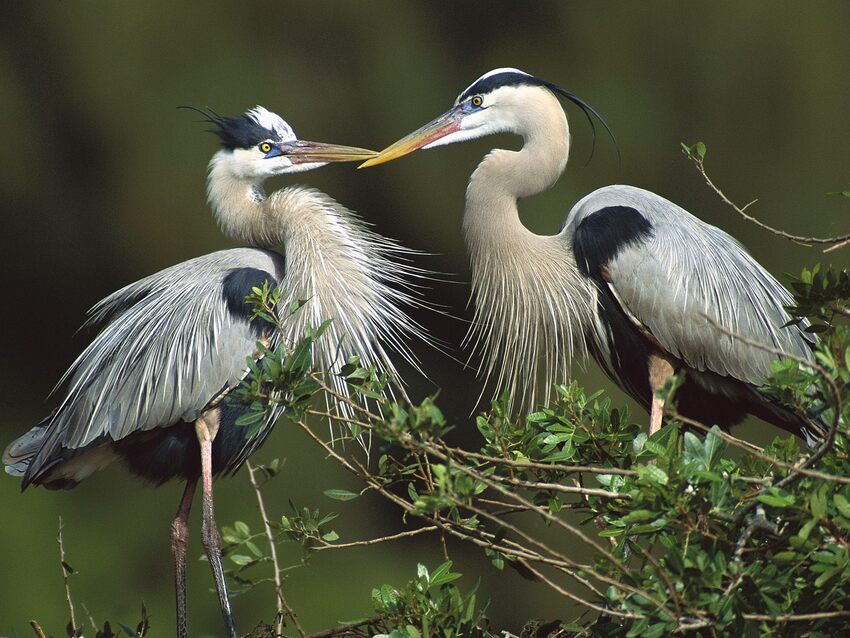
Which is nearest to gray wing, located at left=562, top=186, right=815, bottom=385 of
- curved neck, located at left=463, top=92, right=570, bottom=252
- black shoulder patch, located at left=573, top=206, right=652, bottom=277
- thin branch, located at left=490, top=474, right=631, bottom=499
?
Result: black shoulder patch, located at left=573, top=206, right=652, bottom=277

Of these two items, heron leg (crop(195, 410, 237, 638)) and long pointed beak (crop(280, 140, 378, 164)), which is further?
long pointed beak (crop(280, 140, 378, 164))

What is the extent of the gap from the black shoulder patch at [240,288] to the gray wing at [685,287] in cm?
79

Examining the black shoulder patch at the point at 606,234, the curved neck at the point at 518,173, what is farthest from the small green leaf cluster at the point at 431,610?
the curved neck at the point at 518,173

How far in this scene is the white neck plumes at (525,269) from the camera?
3.03 m

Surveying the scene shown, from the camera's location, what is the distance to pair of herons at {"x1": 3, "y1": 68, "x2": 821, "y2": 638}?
2.90 metres

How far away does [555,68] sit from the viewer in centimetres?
580

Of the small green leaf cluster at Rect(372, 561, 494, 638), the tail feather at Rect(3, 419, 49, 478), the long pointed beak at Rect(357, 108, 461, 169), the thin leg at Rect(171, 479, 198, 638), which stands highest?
the long pointed beak at Rect(357, 108, 461, 169)

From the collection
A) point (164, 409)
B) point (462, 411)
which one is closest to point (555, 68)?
point (462, 411)

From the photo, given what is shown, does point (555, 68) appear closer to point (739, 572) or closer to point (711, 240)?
point (711, 240)

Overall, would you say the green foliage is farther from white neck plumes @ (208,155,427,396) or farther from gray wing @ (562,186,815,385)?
white neck plumes @ (208,155,427,396)

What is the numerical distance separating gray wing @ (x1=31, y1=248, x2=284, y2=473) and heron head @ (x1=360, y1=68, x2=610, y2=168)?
46 centimetres

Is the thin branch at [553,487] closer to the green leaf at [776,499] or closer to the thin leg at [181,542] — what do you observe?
the green leaf at [776,499]

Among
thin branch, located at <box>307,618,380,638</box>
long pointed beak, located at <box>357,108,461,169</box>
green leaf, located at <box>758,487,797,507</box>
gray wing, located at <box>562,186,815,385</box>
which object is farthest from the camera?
long pointed beak, located at <box>357,108,461,169</box>

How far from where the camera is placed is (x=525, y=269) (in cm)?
306
